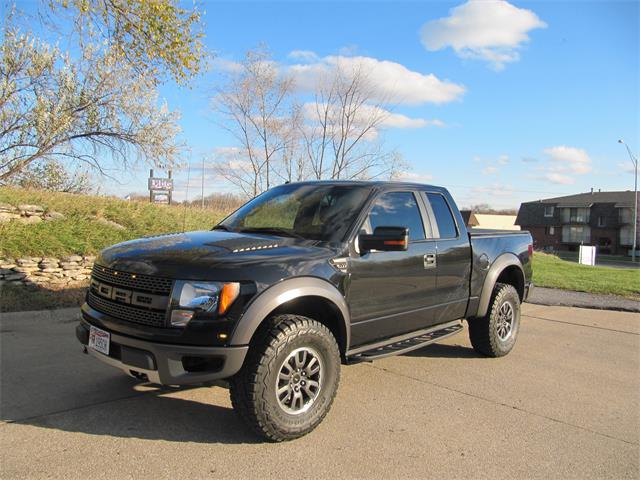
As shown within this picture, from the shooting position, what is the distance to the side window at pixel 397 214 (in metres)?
4.54

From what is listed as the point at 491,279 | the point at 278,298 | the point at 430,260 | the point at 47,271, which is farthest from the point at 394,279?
the point at 47,271

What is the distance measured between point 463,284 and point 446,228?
0.64 m

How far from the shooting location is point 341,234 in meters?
4.21

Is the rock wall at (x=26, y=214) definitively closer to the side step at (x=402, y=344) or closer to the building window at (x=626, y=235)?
the side step at (x=402, y=344)

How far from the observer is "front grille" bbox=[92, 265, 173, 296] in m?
3.42

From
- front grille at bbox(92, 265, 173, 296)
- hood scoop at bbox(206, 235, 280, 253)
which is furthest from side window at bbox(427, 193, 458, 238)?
front grille at bbox(92, 265, 173, 296)

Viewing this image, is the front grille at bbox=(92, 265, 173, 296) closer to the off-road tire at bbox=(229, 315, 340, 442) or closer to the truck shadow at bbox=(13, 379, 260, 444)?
the off-road tire at bbox=(229, 315, 340, 442)

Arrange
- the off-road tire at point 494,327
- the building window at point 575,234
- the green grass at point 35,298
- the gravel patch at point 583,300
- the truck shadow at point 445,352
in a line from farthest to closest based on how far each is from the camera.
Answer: the building window at point 575,234 → the gravel patch at point 583,300 → the green grass at point 35,298 → the truck shadow at point 445,352 → the off-road tire at point 494,327

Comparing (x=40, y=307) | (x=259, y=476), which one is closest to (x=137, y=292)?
(x=259, y=476)

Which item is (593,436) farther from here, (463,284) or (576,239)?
(576,239)

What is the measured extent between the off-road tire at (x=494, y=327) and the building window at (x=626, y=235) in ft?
223

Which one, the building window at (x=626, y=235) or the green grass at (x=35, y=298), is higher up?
the building window at (x=626, y=235)

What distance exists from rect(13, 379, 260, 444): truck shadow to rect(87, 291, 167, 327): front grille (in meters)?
0.83

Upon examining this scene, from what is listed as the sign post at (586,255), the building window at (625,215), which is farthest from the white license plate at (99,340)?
the building window at (625,215)
